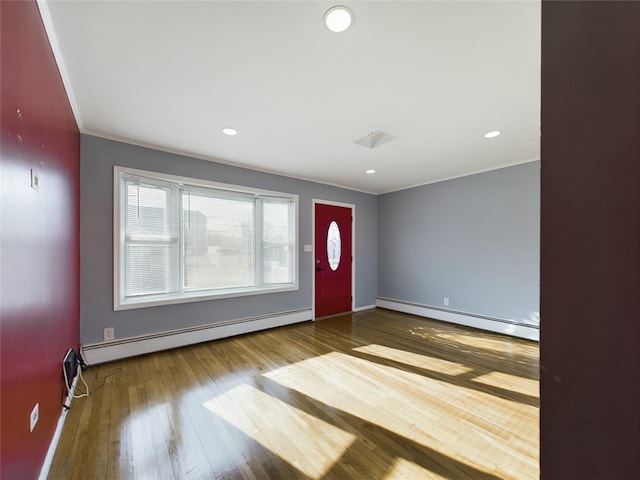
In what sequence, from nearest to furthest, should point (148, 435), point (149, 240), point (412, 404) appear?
point (148, 435)
point (412, 404)
point (149, 240)

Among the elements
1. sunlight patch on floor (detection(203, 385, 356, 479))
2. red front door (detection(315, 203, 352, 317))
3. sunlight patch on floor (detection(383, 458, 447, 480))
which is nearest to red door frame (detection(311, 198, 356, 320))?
red front door (detection(315, 203, 352, 317))

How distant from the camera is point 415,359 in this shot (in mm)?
2842

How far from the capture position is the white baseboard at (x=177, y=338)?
2.66 m

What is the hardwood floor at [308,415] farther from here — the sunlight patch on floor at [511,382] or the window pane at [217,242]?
the window pane at [217,242]

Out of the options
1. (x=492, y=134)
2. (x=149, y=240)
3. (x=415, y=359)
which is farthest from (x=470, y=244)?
(x=149, y=240)

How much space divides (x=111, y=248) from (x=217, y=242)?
1.14 m

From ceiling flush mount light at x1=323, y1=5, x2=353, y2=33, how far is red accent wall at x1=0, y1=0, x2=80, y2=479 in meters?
1.30

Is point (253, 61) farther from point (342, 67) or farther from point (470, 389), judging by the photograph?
point (470, 389)

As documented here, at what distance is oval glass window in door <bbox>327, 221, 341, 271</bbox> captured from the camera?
4738 mm

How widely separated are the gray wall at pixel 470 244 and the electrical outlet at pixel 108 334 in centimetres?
431

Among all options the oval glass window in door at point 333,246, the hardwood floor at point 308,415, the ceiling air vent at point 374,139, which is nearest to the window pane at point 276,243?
the oval glass window in door at point 333,246

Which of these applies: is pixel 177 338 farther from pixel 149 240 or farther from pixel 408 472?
pixel 408 472

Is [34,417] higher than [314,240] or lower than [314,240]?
lower

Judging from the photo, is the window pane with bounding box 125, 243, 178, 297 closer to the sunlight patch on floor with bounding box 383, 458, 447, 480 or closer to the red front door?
the red front door
